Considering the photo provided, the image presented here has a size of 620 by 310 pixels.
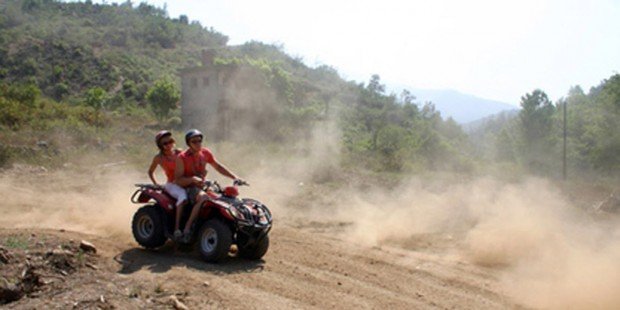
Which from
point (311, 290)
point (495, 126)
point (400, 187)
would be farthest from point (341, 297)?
point (495, 126)

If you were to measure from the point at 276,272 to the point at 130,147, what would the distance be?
56.4 ft

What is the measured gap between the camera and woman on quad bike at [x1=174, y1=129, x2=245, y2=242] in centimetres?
803

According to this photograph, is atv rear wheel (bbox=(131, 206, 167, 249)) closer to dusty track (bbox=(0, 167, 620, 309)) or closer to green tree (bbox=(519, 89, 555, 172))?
dusty track (bbox=(0, 167, 620, 309))

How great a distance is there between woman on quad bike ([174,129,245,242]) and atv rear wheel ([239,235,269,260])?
925 mm

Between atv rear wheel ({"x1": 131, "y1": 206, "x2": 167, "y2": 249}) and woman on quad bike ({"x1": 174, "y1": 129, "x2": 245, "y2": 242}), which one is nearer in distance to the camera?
woman on quad bike ({"x1": 174, "y1": 129, "x2": 245, "y2": 242})

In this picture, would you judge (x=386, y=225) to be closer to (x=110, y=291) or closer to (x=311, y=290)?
(x=311, y=290)

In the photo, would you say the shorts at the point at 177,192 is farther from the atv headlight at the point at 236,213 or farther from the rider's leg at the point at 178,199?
the atv headlight at the point at 236,213

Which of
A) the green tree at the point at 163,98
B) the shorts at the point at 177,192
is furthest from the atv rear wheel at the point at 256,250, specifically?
the green tree at the point at 163,98

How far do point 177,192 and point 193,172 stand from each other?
41 centimetres

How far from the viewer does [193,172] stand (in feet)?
27.7

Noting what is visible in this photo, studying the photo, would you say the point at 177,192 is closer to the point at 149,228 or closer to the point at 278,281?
the point at 149,228

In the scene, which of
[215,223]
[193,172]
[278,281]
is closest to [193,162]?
[193,172]

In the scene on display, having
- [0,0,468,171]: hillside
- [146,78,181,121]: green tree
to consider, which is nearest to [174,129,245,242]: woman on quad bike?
[0,0,468,171]: hillside

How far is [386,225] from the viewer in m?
12.9
